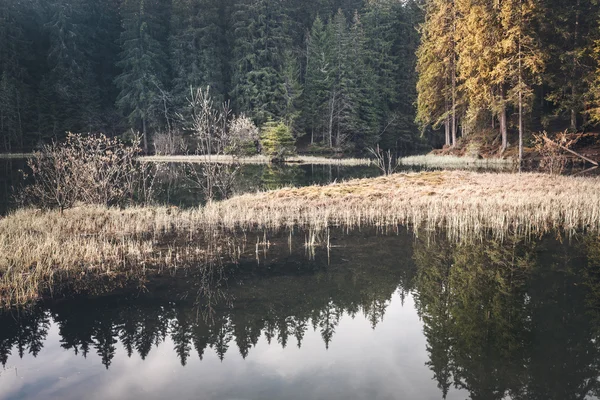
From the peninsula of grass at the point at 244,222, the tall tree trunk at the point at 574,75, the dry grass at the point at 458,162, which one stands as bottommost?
the peninsula of grass at the point at 244,222

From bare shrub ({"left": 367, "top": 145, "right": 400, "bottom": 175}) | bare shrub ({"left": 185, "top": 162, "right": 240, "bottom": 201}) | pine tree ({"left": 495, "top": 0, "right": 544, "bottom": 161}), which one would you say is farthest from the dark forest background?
bare shrub ({"left": 185, "top": 162, "right": 240, "bottom": 201})

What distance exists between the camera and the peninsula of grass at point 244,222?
9258 millimetres

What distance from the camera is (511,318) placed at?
666 centimetres

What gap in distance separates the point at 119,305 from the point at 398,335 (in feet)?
14.6

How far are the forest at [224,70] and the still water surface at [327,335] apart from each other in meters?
34.8

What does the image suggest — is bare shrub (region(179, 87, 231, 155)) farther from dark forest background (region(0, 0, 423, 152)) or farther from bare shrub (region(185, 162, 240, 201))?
dark forest background (region(0, 0, 423, 152))

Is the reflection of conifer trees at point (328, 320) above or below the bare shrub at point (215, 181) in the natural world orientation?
below

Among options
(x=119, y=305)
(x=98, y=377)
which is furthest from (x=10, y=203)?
(x=98, y=377)

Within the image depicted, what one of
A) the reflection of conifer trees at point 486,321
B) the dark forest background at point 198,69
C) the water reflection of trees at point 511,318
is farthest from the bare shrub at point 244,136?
the reflection of conifer trees at point 486,321

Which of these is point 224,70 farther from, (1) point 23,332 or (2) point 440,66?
(1) point 23,332

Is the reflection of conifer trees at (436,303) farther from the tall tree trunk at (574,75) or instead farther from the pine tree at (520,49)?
the tall tree trunk at (574,75)

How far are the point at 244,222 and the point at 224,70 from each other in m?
51.6

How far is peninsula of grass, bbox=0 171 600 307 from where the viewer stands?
9.26 meters

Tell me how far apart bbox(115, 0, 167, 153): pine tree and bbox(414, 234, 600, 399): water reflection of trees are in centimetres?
5104
